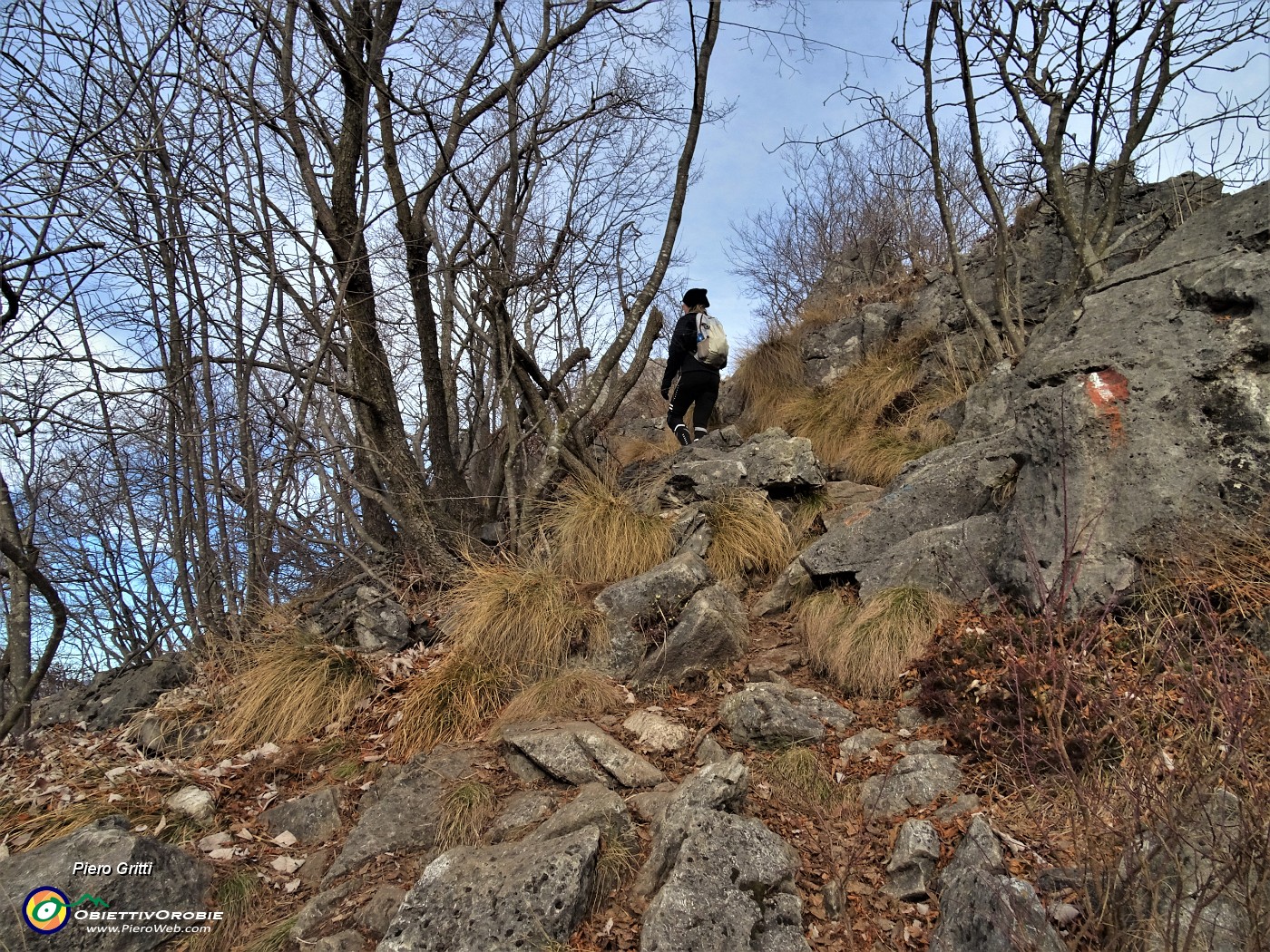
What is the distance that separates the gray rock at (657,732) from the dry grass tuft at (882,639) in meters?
0.99

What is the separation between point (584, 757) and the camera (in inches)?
140

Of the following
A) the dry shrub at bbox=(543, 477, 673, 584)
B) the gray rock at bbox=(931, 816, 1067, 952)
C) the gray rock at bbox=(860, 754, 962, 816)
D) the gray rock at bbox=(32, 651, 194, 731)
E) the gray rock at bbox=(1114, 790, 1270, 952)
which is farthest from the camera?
the dry shrub at bbox=(543, 477, 673, 584)

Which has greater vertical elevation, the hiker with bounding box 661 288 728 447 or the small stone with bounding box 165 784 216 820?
the hiker with bounding box 661 288 728 447

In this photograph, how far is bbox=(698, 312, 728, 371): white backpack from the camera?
24.9 feet

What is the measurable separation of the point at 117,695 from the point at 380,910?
3.54 meters

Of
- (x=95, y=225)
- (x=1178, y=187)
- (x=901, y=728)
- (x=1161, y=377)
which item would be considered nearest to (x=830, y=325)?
(x=1178, y=187)

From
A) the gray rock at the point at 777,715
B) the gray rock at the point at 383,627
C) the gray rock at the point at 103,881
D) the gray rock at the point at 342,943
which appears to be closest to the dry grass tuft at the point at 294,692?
the gray rock at the point at 383,627

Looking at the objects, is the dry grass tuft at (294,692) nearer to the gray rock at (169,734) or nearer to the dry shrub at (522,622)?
the gray rock at (169,734)

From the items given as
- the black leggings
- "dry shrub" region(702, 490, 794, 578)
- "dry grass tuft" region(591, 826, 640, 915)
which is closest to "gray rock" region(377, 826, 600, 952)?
"dry grass tuft" region(591, 826, 640, 915)

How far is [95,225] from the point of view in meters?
3.57

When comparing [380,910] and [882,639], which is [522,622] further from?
[882,639]

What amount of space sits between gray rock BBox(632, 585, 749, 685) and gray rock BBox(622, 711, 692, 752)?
42 centimetres

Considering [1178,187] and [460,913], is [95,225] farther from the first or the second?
[1178,187]

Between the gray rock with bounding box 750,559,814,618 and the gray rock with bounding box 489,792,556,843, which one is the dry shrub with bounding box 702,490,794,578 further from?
the gray rock with bounding box 489,792,556,843
